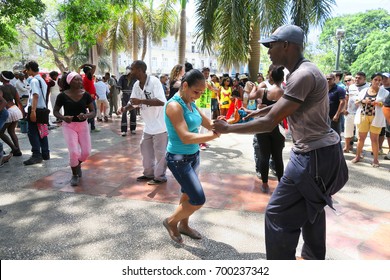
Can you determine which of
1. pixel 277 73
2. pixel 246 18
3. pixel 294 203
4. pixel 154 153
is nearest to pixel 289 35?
pixel 294 203

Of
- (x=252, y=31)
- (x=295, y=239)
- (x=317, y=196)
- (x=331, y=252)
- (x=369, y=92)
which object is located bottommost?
(x=331, y=252)

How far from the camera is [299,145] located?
7.62 ft

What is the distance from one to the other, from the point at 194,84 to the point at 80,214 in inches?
87.9

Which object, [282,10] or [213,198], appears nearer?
[213,198]

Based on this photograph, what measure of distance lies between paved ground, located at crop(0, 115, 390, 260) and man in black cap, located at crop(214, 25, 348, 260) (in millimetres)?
795

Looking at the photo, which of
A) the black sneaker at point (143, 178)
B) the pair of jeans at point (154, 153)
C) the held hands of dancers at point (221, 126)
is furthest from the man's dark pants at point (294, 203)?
the black sneaker at point (143, 178)

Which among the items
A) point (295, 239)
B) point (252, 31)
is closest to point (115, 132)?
point (252, 31)

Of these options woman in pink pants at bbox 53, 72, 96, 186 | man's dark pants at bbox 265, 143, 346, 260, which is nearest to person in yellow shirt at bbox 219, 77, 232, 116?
woman in pink pants at bbox 53, 72, 96, 186

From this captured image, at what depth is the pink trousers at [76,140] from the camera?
15.5ft

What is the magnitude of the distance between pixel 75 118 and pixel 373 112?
5385mm

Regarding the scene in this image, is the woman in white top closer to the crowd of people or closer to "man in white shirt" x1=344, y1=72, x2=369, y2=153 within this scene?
"man in white shirt" x1=344, y1=72, x2=369, y2=153

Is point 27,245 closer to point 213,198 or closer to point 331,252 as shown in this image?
point 213,198

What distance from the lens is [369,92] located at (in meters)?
6.24

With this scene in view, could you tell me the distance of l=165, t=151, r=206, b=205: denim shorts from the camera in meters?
2.86
